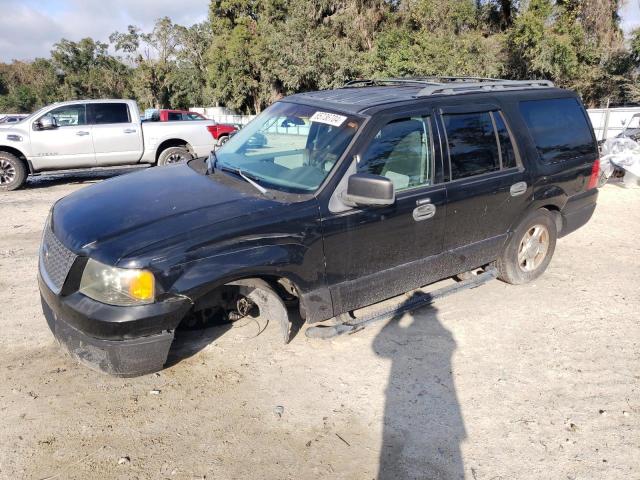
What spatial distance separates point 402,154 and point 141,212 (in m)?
1.95

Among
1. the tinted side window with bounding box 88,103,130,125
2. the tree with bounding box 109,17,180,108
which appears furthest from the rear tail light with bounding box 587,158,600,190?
the tree with bounding box 109,17,180,108

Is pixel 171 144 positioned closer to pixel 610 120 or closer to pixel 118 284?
pixel 118 284

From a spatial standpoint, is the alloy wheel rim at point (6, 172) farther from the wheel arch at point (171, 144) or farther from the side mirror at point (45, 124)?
the wheel arch at point (171, 144)

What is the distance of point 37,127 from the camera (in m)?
9.97

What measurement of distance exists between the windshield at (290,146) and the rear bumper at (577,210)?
2832 mm

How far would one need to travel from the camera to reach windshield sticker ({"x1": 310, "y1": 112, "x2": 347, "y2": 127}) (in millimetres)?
3629

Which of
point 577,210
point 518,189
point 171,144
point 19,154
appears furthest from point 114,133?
point 577,210

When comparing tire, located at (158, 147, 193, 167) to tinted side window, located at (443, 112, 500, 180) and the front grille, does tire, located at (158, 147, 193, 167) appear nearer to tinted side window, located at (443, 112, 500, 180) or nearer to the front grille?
the front grille

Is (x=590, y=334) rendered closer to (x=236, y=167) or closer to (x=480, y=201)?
(x=480, y=201)

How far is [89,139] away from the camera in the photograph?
10.3 m

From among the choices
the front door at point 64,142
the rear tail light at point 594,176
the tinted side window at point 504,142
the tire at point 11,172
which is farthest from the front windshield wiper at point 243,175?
the tire at point 11,172

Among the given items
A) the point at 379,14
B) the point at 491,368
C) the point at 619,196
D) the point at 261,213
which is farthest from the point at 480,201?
the point at 379,14

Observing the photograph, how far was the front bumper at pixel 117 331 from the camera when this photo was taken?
2.76m

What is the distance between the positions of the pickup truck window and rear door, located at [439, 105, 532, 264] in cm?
911
